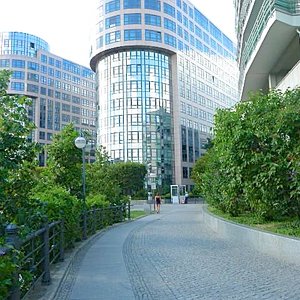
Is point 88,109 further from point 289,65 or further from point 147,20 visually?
point 289,65

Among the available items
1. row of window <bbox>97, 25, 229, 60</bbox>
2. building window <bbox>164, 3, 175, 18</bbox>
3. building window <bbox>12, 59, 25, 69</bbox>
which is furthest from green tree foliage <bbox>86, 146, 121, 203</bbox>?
building window <bbox>12, 59, 25, 69</bbox>

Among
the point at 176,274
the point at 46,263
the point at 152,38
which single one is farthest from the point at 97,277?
the point at 152,38

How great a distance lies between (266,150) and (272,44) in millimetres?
10080

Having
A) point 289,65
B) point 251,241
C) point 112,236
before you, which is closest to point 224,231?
point 251,241

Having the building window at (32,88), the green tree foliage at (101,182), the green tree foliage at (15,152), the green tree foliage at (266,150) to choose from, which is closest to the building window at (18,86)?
the building window at (32,88)

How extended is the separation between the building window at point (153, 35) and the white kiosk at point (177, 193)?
2982 cm

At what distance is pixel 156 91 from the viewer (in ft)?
279

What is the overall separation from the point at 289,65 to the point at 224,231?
13.6 meters

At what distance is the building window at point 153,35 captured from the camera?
8244 cm

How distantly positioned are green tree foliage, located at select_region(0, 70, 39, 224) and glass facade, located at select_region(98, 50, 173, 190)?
73896 mm

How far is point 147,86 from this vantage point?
83.9 meters

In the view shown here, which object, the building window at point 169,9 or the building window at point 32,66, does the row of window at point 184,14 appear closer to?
the building window at point 169,9

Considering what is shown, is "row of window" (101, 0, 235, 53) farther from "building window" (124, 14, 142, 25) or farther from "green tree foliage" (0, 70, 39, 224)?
"green tree foliage" (0, 70, 39, 224)

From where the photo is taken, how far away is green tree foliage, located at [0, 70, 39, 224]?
7.11 m
